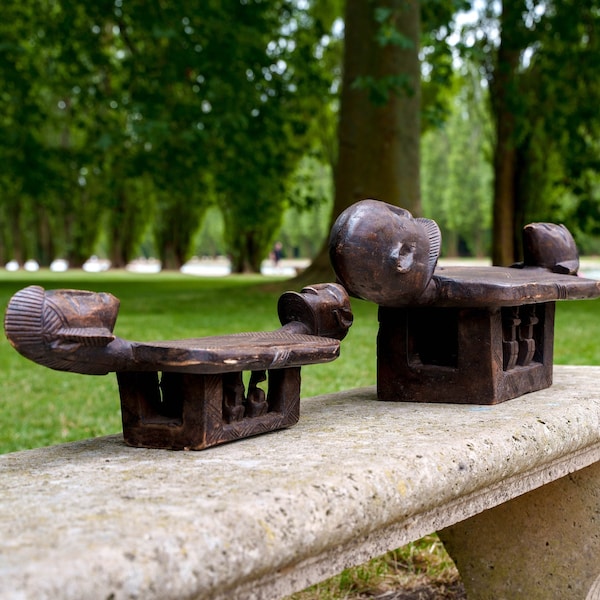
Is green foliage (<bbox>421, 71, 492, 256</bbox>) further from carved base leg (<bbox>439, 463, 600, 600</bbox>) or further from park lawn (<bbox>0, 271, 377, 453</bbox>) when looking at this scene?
carved base leg (<bbox>439, 463, 600, 600</bbox>)

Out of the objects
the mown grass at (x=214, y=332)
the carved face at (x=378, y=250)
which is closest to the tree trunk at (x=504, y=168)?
the mown grass at (x=214, y=332)

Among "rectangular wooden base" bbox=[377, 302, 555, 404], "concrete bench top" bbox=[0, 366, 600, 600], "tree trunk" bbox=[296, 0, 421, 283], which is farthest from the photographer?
"tree trunk" bbox=[296, 0, 421, 283]

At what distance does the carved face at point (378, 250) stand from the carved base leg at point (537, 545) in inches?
34.4

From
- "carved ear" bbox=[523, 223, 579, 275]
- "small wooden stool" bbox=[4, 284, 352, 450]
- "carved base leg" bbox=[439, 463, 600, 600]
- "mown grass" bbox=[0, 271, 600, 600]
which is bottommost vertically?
"mown grass" bbox=[0, 271, 600, 600]

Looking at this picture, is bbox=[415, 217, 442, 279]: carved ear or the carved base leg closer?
bbox=[415, 217, 442, 279]: carved ear

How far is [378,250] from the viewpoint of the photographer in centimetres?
195

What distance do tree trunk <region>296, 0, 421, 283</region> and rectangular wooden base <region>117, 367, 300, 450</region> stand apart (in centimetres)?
788

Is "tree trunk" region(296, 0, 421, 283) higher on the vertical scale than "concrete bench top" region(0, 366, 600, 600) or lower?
higher

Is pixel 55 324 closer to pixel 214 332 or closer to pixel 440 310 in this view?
pixel 440 310

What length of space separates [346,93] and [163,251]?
2279cm

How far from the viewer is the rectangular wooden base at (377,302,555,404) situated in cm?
221

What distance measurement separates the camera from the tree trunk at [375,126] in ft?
32.1

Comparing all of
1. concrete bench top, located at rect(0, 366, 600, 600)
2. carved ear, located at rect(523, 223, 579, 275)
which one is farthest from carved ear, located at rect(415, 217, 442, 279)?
carved ear, located at rect(523, 223, 579, 275)

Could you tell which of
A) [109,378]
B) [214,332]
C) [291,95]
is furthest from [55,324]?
[291,95]
